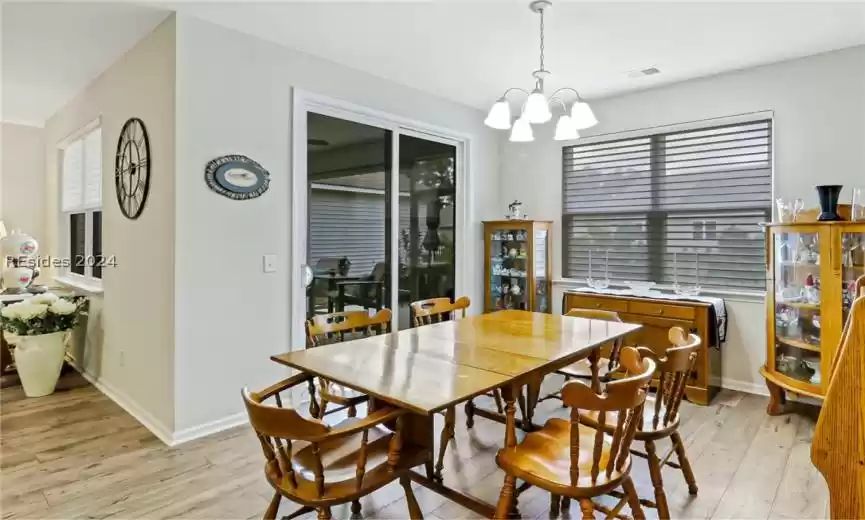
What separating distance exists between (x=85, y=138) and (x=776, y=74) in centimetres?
594

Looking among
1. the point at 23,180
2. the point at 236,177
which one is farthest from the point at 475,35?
the point at 23,180

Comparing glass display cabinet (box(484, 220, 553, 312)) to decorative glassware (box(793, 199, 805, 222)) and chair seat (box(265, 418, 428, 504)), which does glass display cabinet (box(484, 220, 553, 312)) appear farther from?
chair seat (box(265, 418, 428, 504))

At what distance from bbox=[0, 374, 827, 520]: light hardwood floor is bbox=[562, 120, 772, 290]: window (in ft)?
4.17

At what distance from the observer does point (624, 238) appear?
445 cm

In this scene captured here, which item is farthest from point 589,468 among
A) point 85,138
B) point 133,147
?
point 85,138

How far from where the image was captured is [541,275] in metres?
4.77

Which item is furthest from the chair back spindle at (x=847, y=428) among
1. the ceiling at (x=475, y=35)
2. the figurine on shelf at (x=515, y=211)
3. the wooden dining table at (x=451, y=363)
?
the figurine on shelf at (x=515, y=211)

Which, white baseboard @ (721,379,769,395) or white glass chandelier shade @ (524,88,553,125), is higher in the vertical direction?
white glass chandelier shade @ (524,88,553,125)

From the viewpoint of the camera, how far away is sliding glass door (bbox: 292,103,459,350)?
3.59 meters

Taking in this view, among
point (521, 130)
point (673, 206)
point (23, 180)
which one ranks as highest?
point (23, 180)

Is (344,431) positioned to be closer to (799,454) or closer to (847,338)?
(847,338)

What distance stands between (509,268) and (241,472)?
10.4 ft

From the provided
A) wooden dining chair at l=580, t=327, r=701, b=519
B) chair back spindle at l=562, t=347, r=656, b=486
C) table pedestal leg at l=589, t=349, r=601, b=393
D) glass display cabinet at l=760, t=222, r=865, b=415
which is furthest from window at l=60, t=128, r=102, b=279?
glass display cabinet at l=760, t=222, r=865, b=415

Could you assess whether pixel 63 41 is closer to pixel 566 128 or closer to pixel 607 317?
pixel 566 128
